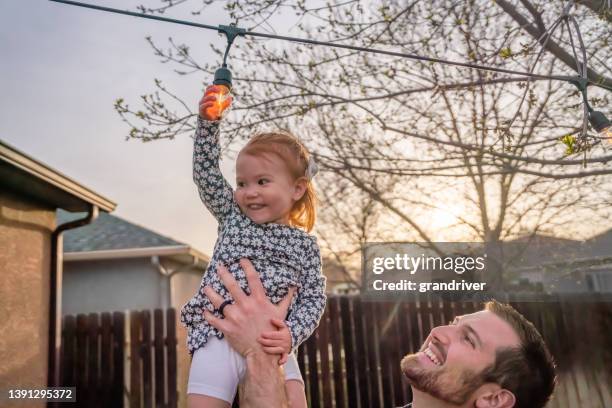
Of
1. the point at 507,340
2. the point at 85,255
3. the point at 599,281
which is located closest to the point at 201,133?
the point at 507,340

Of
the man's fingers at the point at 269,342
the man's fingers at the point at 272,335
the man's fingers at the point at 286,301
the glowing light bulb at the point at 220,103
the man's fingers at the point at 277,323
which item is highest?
the glowing light bulb at the point at 220,103

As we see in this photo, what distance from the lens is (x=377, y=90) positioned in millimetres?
4254

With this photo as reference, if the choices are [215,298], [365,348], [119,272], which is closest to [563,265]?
[365,348]


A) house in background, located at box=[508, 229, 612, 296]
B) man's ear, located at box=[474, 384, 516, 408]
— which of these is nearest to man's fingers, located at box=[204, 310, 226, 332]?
man's ear, located at box=[474, 384, 516, 408]

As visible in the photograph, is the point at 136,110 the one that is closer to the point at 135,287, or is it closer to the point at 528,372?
the point at 528,372

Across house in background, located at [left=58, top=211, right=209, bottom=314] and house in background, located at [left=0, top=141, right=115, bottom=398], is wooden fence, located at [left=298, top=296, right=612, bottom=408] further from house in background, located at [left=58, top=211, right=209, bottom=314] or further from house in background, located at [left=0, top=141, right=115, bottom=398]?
house in background, located at [left=58, top=211, right=209, bottom=314]

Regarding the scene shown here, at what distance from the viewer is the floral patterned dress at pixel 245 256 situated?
150cm

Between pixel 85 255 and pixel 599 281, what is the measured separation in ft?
28.2

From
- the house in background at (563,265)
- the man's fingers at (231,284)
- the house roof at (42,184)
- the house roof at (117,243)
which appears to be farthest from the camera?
the house roof at (117,243)

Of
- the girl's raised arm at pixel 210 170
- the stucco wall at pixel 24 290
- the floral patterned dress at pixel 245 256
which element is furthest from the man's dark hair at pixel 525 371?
the stucco wall at pixel 24 290

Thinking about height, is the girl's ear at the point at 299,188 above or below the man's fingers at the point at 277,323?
above

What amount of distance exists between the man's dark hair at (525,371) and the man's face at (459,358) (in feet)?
0.08

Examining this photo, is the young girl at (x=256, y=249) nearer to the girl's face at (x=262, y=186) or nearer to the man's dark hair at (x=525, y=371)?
the girl's face at (x=262, y=186)

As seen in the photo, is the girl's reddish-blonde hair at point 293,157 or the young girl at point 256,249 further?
the girl's reddish-blonde hair at point 293,157
